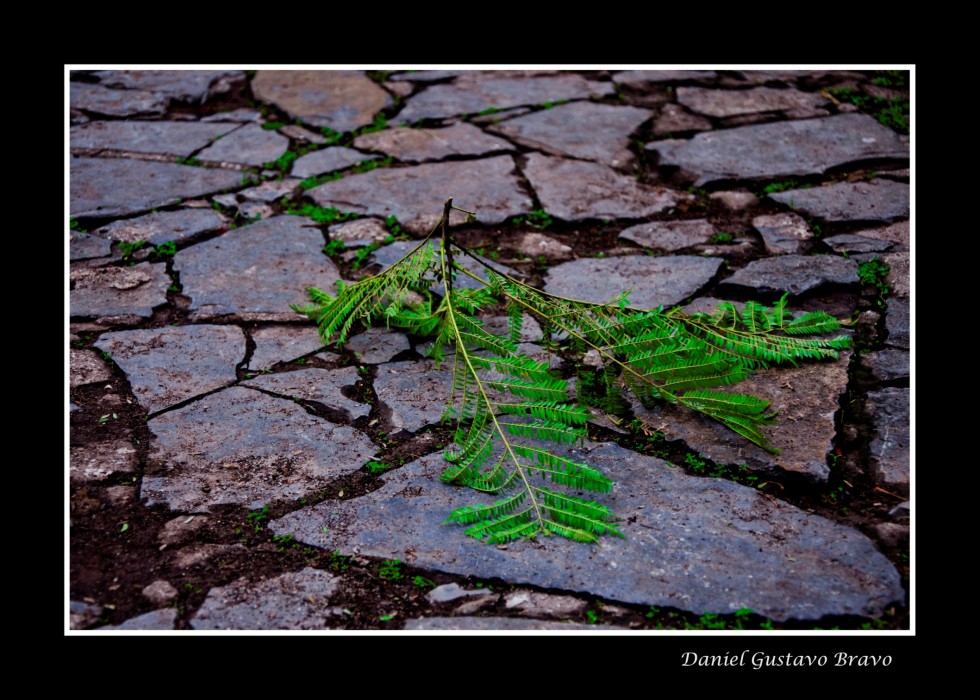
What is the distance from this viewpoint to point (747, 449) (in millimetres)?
2088

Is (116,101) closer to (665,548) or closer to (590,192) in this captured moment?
(590,192)

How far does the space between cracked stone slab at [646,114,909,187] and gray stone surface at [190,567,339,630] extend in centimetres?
257

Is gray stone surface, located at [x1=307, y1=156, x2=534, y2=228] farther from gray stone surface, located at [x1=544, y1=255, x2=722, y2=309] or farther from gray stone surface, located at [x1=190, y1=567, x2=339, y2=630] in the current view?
gray stone surface, located at [x1=190, y1=567, x2=339, y2=630]

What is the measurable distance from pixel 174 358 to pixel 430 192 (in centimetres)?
141

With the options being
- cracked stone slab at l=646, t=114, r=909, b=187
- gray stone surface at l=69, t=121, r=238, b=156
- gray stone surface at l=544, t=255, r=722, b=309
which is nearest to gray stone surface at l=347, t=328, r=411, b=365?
gray stone surface at l=544, t=255, r=722, b=309

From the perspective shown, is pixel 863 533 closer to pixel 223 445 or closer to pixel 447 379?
pixel 447 379

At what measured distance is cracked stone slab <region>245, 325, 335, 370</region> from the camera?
99.5 inches

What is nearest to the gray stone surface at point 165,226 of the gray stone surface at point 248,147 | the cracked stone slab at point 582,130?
the gray stone surface at point 248,147

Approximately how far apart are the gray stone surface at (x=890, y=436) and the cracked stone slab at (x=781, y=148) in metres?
1.62

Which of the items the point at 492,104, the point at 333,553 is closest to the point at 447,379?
the point at 333,553

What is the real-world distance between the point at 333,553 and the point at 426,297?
1197 millimetres

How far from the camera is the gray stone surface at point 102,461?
6.61 feet

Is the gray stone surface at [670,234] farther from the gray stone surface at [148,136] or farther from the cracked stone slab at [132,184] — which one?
the gray stone surface at [148,136]

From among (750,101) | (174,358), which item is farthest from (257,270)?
(750,101)
